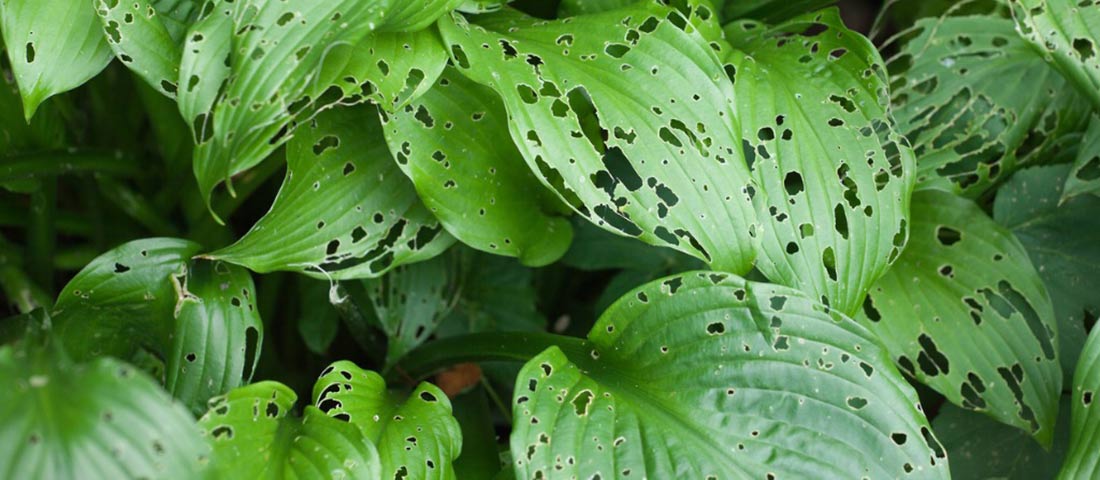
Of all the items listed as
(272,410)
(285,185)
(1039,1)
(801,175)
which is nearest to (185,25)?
(285,185)

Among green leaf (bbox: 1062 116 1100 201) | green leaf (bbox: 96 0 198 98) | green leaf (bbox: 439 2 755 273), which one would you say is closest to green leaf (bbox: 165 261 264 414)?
green leaf (bbox: 96 0 198 98)

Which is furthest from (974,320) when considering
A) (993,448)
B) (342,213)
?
(342,213)

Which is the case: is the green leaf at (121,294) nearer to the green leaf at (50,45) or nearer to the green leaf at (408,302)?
the green leaf at (50,45)

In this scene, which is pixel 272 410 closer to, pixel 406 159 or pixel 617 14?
pixel 406 159

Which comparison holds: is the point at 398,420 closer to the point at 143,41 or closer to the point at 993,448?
the point at 143,41

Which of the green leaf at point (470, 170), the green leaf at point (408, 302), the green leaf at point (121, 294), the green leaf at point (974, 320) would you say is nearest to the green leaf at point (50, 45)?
the green leaf at point (121, 294)
